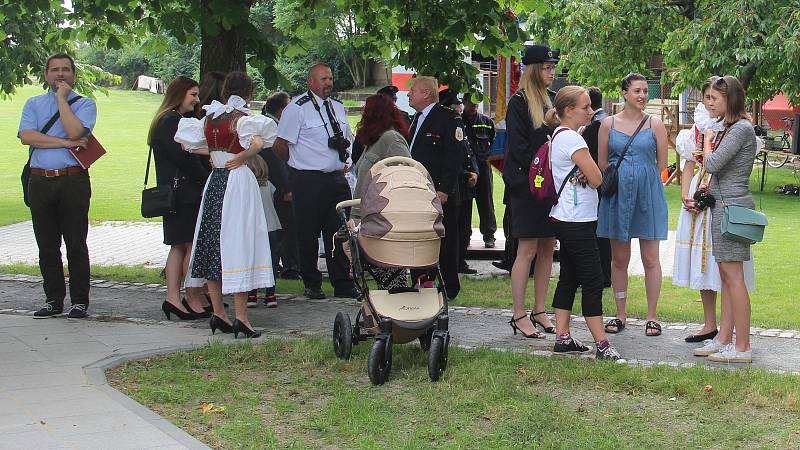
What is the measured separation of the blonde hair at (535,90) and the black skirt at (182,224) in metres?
2.73

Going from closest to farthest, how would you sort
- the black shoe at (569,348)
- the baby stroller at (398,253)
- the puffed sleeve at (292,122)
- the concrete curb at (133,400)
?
1. the concrete curb at (133,400)
2. the baby stroller at (398,253)
3. the black shoe at (569,348)
4. the puffed sleeve at (292,122)

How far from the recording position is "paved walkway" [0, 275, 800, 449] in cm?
564

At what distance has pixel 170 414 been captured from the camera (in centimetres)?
610

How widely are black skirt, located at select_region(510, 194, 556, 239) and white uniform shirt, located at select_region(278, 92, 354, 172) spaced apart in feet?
7.62

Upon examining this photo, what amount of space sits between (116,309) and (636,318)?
172 inches

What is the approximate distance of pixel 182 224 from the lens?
8.83 metres

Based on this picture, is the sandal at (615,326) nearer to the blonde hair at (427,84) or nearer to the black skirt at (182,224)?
the blonde hair at (427,84)

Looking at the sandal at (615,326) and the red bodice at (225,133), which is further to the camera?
the sandal at (615,326)

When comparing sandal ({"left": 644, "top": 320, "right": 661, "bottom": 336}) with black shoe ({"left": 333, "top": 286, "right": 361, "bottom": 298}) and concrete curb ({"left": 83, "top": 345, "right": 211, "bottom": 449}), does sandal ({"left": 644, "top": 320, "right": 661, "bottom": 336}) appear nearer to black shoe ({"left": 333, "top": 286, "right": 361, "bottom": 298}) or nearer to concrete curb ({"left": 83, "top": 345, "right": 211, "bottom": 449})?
black shoe ({"left": 333, "top": 286, "right": 361, "bottom": 298})

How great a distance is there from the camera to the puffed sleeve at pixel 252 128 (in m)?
7.88

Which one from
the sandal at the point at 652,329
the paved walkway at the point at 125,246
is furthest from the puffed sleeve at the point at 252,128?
the paved walkway at the point at 125,246

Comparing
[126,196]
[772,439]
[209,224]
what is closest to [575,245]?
[772,439]

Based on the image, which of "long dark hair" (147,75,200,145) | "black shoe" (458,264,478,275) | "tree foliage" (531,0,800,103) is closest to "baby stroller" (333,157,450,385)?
"long dark hair" (147,75,200,145)

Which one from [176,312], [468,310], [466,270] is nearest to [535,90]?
[468,310]
